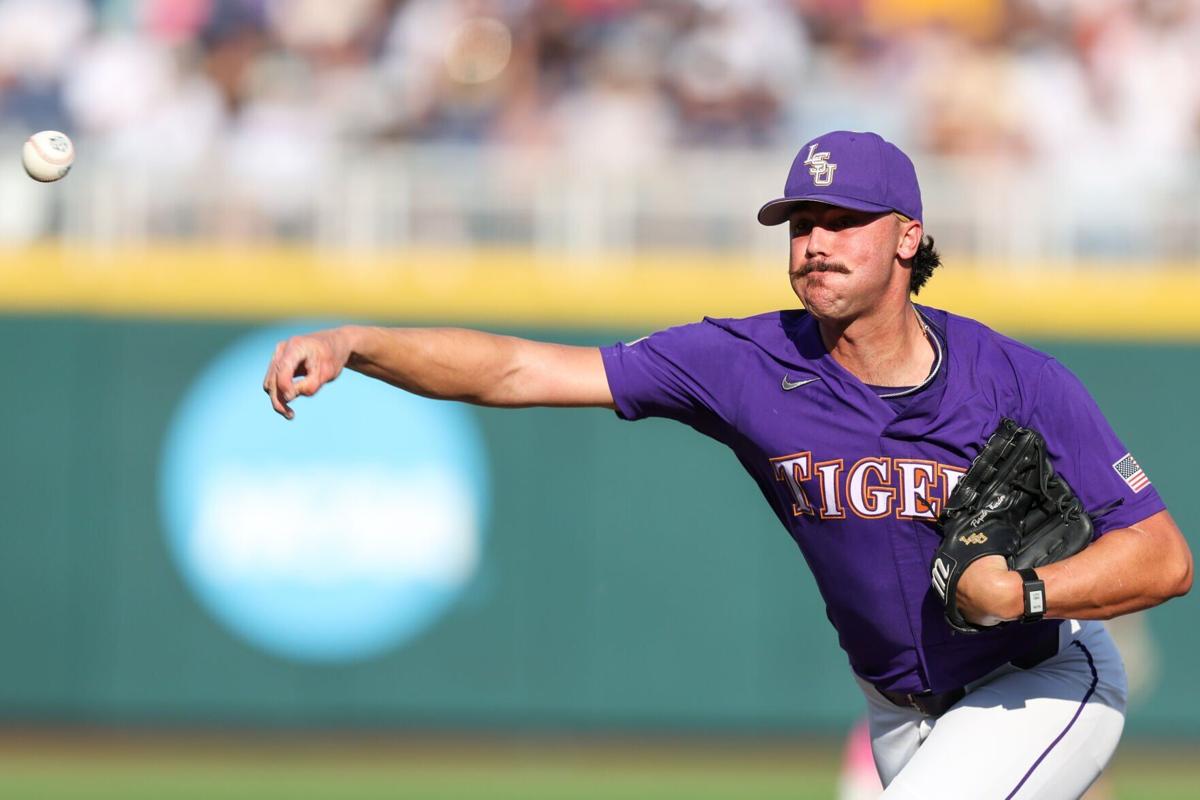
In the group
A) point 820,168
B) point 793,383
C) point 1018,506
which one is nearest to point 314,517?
point 793,383

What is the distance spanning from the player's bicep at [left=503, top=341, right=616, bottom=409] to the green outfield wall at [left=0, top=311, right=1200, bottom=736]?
7266mm

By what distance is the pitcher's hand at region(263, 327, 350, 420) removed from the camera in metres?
4.43

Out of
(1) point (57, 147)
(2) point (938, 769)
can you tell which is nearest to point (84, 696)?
(1) point (57, 147)

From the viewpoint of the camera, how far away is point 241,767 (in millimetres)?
10953

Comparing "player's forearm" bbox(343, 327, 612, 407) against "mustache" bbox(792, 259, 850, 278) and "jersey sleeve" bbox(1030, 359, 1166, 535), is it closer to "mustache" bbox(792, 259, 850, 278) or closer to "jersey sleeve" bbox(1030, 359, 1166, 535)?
"mustache" bbox(792, 259, 850, 278)

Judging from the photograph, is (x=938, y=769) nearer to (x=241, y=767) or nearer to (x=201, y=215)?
(x=241, y=767)

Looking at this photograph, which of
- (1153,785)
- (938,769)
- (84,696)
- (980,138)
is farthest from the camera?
(980,138)

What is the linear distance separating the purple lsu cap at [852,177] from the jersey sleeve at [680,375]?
0.48 m

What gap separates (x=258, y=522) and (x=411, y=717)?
1.78m

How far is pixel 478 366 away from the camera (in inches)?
197

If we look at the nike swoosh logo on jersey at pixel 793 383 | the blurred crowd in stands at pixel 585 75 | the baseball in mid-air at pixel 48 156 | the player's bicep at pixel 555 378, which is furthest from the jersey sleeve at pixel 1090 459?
the blurred crowd in stands at pixel 585 75

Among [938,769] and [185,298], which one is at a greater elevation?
[185,298]

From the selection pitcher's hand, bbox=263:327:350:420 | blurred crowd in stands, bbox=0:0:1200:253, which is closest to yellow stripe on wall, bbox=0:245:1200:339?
blurred crowd in stands, bbox=0:0:1200:253

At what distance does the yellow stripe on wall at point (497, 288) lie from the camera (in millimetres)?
12203
